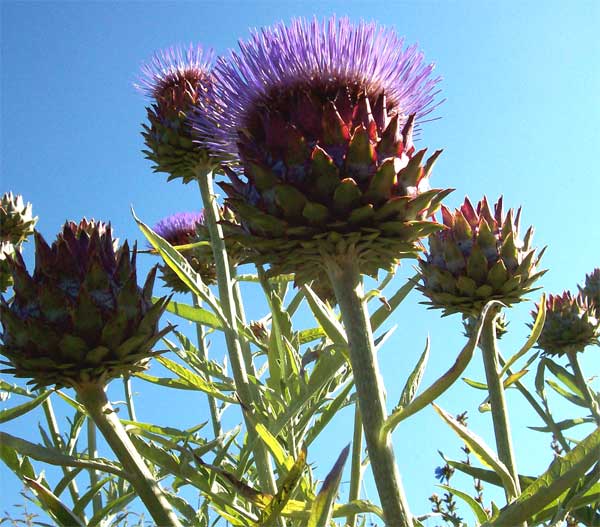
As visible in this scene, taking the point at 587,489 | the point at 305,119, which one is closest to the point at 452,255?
the point at 305,119

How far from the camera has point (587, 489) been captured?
122 centimetres

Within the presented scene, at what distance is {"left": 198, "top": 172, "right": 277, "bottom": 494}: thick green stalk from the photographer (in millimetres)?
1924

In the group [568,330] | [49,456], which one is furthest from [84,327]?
[568,330]

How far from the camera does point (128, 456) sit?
1407mm

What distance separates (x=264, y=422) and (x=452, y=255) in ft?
2.71

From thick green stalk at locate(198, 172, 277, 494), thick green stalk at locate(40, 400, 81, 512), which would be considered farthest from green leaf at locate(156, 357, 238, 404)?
thick green stalk at locate(40, 400, 81, 512)

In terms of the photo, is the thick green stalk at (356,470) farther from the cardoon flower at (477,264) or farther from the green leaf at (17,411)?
the green leaf at (17,411)

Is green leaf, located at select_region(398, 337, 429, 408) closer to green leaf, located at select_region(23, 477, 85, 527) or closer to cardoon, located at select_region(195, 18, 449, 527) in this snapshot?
cardoon, located at select_region(195, 18, 449, 527)

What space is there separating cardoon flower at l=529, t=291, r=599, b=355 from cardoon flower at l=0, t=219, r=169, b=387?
2486mm

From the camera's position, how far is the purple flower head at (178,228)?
390 centimetres

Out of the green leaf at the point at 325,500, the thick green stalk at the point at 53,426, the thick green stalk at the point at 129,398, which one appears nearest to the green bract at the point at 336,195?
the green leaf at the point at 325,500

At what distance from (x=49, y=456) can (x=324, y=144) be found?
35.2 inches

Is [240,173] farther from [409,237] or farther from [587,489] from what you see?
[587,489]

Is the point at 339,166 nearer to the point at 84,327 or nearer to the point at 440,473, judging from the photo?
the point at 84,327
